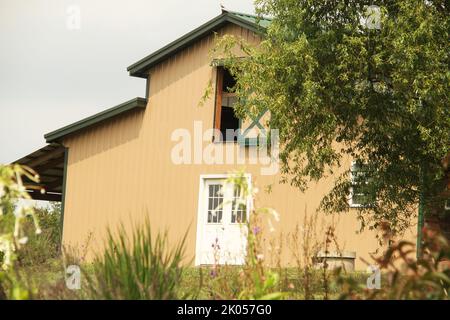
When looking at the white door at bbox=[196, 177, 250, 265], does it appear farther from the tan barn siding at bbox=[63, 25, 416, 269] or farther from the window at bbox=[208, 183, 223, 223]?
the tan barn siding at bbox=[63, 25, 416, 269]

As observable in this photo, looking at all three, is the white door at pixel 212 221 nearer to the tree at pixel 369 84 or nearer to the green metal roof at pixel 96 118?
the green metal roof at pixel 96 118

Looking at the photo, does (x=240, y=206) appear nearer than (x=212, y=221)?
Yes

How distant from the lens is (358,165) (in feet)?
53.7

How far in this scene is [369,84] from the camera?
15.3 m

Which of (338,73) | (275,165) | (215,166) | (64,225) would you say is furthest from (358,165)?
(64,225)

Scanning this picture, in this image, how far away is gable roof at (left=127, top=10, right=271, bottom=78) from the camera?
2162 centimetres

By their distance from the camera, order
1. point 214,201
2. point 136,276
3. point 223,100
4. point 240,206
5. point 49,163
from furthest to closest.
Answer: point 49,163 < point 223,100 < point 214,201 < point 240,206 < point 136,276

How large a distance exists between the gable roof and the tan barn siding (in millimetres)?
228

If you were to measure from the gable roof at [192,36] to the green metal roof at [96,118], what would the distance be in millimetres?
1001

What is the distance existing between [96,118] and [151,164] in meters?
2.23

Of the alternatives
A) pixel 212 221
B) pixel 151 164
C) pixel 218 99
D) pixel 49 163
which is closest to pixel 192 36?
pixel 218 99

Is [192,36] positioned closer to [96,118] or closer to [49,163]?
[96,118]

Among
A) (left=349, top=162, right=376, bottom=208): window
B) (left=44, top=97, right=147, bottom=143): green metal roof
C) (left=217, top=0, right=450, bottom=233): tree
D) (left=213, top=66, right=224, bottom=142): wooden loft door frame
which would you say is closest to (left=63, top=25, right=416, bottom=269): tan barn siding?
(left=213, top=66, right=224, bottom=142): wooden loft door frame
